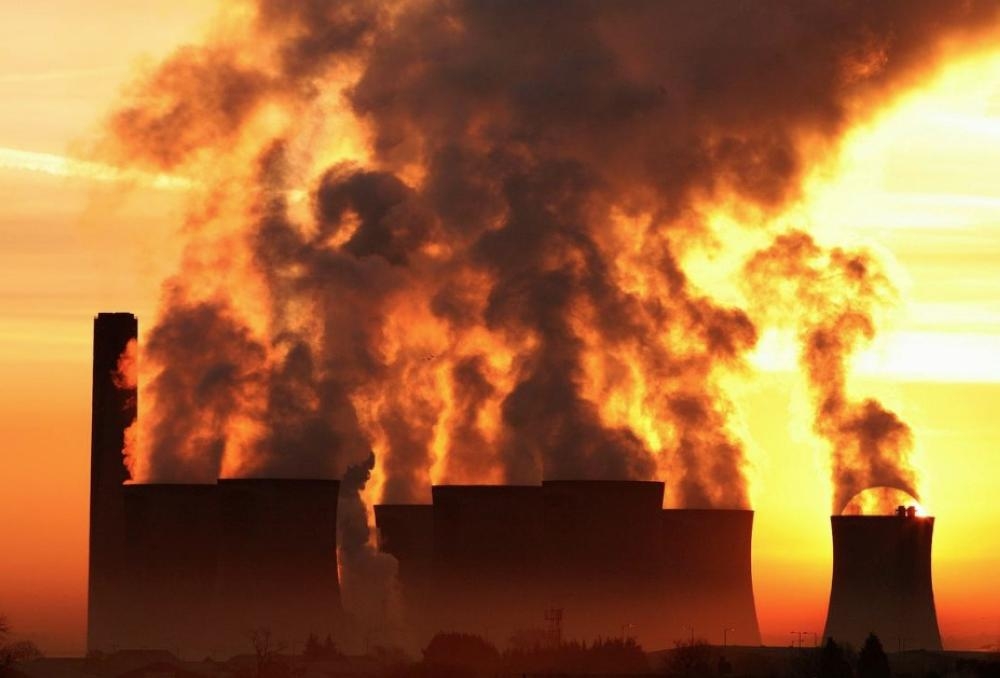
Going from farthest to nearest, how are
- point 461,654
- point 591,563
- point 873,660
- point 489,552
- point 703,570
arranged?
point 461,654 < point 703,570 < point 489,552 < point 591,563 < point 873,660

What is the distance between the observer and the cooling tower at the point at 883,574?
169 feet

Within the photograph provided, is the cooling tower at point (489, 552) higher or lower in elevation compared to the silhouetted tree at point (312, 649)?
higher

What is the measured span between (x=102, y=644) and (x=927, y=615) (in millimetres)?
19624

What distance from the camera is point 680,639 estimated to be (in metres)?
56.4

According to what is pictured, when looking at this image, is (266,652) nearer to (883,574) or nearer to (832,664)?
(832,664)

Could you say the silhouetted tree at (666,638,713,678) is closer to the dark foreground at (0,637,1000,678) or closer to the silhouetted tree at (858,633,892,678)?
the dark foreground at (0,637,1000,678)

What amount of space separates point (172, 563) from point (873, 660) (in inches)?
626

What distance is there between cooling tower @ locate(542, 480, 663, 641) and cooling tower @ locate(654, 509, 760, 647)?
1.73 feet

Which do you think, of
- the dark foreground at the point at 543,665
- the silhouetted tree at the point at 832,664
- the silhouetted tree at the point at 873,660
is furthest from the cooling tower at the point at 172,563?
the silhouetted tree at the point at 873,660

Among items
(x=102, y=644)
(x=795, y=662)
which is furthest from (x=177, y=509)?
(x=795, y=662)

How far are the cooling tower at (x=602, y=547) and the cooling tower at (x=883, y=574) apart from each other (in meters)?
4.12

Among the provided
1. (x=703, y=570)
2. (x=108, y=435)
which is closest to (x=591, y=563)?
(x=703, y=570)

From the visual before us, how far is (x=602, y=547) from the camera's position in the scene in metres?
53.7

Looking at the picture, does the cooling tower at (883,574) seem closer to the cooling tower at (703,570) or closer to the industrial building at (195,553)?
the cooling tower at (703,570)
